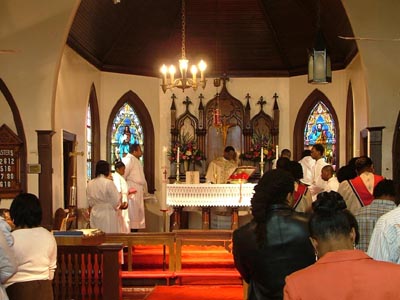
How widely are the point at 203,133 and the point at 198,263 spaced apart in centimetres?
550

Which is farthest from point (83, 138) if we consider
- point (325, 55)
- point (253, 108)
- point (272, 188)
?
point (272, 188)

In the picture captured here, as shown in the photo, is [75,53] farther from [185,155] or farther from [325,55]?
[325,55]

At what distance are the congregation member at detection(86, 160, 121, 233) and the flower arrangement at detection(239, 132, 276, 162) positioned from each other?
16.2 feet

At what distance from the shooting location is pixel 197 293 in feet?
27.1

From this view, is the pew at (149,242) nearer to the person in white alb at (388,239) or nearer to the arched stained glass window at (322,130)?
the person in white alb at (388,239)

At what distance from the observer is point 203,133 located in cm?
1493

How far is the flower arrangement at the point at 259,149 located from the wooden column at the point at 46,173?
530 centimetres

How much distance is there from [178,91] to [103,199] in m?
5.45

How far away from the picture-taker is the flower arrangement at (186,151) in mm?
14523

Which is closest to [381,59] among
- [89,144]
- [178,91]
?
[178,91]

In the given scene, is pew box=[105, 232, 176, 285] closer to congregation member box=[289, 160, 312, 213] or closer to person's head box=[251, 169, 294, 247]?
congregation member box=[289, 160, 312, 213]

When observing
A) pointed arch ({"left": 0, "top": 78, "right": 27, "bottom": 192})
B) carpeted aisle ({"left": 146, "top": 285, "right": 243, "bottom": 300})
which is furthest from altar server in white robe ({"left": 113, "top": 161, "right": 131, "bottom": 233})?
carpeted aisle ({"left": 146, "top": 285, "right": 243, "bottom": 300})

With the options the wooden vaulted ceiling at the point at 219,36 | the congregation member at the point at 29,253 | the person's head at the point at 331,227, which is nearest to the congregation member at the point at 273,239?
the person's head at the point at 331,227

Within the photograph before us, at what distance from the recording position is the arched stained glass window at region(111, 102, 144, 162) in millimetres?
14469
